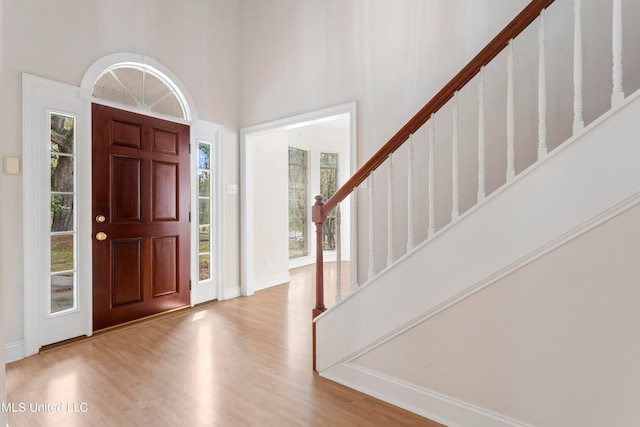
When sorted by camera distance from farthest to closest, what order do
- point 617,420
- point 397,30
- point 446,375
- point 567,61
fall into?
point 397,30, point 567,61, point 446,375, point 617,420

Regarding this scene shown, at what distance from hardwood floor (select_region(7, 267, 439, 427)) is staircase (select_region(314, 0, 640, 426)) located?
0.83 ft

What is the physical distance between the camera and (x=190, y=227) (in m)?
3.72

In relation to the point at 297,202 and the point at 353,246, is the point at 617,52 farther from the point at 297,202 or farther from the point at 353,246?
the point at 297,202

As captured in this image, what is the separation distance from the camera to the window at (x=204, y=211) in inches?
151

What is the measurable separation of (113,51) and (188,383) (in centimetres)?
317

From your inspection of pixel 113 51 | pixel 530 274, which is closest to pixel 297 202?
pixel 113 51

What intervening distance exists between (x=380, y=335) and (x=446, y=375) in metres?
0.42

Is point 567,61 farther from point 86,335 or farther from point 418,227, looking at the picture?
point 86,335

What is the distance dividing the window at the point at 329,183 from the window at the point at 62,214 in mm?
4758

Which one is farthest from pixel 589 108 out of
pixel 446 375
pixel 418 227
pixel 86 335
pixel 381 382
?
pixel 86 335

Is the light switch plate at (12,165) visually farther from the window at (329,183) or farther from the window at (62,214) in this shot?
the window at (329,183)

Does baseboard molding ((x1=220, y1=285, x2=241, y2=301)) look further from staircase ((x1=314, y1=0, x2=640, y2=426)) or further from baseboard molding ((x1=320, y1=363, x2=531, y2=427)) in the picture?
baseboard molding ((x1=320, y1=363, x2=531, y2=427))

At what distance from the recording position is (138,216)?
3238 mm

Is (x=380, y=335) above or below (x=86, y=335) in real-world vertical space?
above
